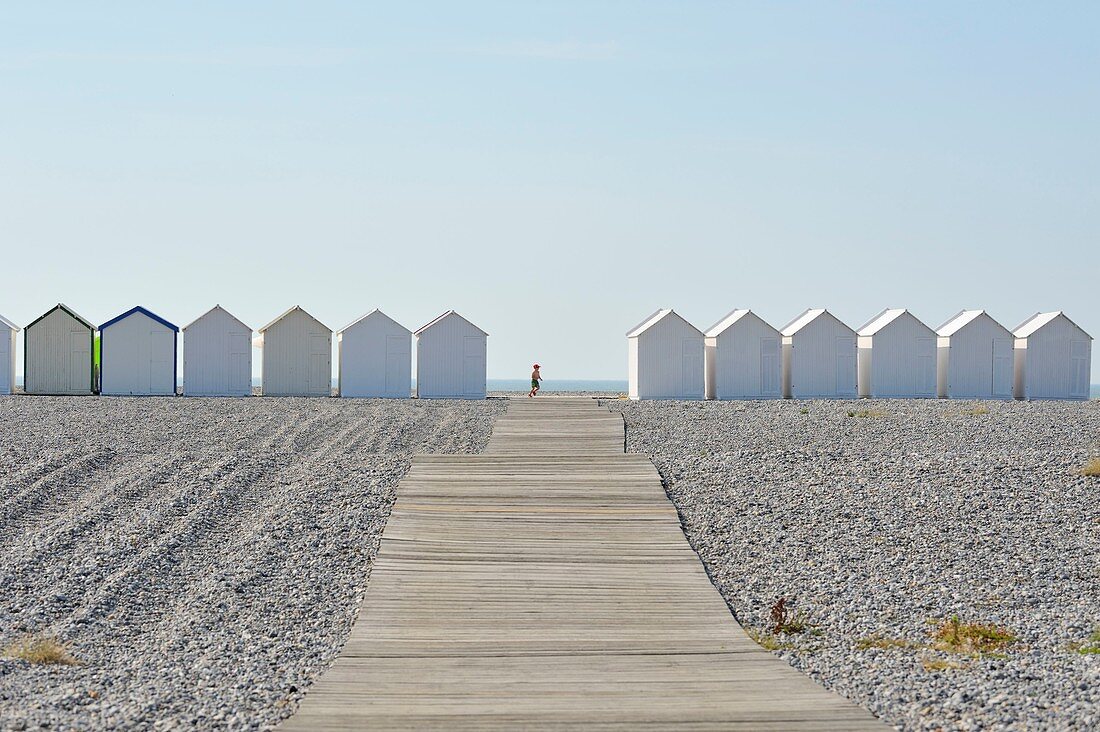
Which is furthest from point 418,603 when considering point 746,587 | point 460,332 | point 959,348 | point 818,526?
point 959,348

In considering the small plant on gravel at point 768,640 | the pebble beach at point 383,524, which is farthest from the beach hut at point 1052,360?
the small plant on gravel at point 768,640

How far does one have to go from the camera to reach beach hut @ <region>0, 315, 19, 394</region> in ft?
96.7

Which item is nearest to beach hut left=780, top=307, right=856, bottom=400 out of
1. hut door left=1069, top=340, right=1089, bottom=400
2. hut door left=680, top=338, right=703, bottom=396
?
hut door left=680, top=338, right=703, bottom=396

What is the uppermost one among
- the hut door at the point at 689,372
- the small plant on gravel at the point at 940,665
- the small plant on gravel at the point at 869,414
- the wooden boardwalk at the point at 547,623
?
the hut door at the point at 689,372

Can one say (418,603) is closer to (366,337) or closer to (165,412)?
(165,412)

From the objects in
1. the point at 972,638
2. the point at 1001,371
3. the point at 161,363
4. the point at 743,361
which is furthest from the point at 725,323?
the point at 972,638

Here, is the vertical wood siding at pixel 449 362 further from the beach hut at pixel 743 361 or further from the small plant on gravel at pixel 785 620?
the small plant on gravel at pixel 785 620

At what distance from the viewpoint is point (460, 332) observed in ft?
96.0

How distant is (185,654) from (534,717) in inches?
138

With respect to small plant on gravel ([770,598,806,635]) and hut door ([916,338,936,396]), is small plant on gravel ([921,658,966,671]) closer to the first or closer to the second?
small plant on gravel ([770,598,806,635])

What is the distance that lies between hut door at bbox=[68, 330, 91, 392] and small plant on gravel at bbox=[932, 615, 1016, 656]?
24459mm

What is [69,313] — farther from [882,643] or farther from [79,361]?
[882,643]

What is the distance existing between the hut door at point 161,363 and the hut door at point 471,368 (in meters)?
7.33

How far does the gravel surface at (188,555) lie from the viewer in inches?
298
